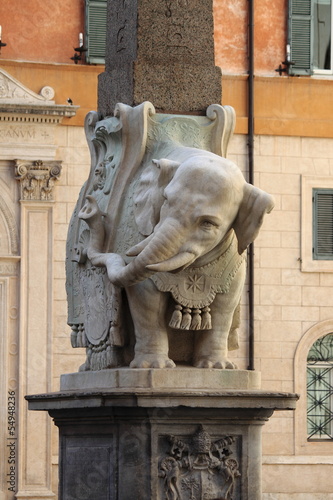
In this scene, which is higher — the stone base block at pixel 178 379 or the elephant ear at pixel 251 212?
the elephant ear at pixel 251 212

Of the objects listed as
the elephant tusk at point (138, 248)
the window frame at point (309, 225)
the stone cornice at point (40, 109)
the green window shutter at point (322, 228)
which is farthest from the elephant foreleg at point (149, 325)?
the green window shutter at point (322, 228)

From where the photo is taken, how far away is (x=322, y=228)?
2244cm

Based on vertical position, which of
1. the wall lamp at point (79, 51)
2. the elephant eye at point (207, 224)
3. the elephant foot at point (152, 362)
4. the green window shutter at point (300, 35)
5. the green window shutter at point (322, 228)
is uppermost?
the green window shutter at point (300, 35)

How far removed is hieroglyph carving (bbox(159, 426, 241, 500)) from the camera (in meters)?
8.88

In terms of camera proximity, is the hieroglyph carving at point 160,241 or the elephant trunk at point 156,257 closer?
the elephant trunk at point 156,257

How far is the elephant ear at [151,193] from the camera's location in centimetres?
896

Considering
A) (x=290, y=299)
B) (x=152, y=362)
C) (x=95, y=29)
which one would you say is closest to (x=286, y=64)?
(x=95, y=29)

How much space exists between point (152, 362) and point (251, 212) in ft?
3.22

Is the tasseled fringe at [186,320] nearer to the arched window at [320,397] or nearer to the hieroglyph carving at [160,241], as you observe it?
the hieroglyph carving at [160,241]

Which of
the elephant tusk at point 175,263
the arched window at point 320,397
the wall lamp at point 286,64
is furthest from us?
the wall lamp at point 286,64

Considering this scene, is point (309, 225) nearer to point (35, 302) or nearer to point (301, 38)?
point (301, 38)

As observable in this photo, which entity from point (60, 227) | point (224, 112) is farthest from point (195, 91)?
point (60, 227)

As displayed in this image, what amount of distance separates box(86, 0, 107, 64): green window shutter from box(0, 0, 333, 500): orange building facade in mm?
142

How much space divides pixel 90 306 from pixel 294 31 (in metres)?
13.4
